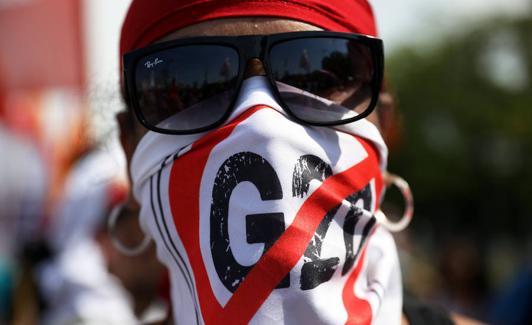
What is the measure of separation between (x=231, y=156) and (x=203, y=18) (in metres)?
0.31

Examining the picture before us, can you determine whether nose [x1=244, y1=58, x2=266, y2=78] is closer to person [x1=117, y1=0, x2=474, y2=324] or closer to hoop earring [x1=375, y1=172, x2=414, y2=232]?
person [x1=117, y1=0, x2=474, y2=324]

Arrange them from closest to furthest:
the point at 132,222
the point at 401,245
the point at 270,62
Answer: the point at 270,62 → the point at 132,222 → the point at 401,245

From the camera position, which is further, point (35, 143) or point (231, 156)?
point (35, 143)

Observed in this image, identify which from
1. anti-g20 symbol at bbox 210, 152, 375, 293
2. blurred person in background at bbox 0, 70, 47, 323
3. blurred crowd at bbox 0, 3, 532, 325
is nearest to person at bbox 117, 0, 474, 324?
anti-g20 symbol at bbox 210, 152, 375, 293

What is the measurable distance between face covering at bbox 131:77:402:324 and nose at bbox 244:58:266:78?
14 millimetres

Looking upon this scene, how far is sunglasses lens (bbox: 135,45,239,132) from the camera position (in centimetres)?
148

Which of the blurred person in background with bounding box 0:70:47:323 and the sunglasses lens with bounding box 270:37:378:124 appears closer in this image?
the sunglasses lens with bounding box 270:37:378:124

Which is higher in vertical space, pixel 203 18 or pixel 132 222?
pixel 203 18

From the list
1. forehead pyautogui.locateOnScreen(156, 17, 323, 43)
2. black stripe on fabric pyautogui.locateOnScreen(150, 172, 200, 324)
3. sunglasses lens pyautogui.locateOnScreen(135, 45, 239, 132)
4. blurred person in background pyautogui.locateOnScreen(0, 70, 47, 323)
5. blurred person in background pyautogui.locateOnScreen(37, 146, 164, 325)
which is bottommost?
blurred person in background pyautogui.locateOnScreen(0, 70, 47, 323)

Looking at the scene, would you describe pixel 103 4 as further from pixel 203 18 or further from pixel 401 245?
pixel 203 18

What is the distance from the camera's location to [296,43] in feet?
4.84

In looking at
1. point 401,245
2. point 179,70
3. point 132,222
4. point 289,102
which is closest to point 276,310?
point 289,102

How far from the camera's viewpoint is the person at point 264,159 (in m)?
1.37

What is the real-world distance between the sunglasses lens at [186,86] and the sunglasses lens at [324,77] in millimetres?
104
